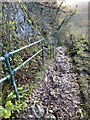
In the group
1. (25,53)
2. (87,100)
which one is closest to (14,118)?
(87,100)

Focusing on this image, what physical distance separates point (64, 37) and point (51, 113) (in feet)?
65.9

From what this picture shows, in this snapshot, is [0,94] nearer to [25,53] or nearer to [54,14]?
[25,53]

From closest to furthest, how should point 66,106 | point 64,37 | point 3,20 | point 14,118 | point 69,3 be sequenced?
point 14,118 < point 66,106 < point 3,20 < point 69,3 < point 64,37

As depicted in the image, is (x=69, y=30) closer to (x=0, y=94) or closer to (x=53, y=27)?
(x=53, y=27)

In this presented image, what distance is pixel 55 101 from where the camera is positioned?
4418 millimetres

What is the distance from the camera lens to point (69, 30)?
25.9 meters

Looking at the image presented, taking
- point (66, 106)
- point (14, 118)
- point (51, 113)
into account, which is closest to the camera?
point (14, 118)

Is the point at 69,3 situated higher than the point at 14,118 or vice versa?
the point at 69,3

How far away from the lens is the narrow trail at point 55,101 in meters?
3.84

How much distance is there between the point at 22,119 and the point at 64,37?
20.6 meters

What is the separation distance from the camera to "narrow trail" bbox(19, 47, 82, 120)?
384 centimetres

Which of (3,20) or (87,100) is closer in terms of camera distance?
(87,100)

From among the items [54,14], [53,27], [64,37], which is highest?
[54,14]

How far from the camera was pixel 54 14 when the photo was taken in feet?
64.0
